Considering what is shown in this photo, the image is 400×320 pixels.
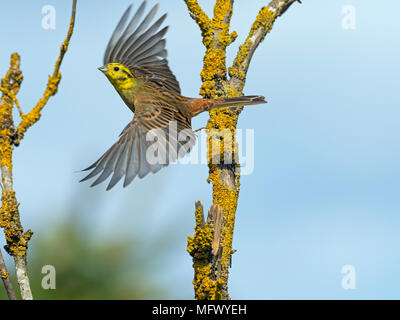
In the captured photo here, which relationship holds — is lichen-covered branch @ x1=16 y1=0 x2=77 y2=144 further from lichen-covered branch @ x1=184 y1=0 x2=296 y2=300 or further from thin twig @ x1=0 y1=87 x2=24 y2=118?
lichen-covered branch @ x1=184 y1=0 x2=296 y2=300

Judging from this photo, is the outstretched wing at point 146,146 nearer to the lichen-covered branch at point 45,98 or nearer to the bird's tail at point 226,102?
the bird's tail at point 226,102

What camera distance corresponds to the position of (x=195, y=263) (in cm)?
381

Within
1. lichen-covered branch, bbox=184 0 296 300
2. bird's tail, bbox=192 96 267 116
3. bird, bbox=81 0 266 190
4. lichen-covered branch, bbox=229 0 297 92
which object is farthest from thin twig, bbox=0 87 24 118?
lichen-covered branch, bbox=229 0 297 92

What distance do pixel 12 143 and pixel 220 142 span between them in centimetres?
161

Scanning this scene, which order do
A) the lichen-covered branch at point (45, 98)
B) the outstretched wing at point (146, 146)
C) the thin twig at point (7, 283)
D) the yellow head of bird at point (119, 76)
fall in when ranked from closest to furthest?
1. the thin twig at point (7, 283)
2. the lichen-covered branch at point (45, 98)
3. the outstretched wing at point (146, 146)
4. the yellow head of bird at point (119, 76)

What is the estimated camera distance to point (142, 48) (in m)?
5.93

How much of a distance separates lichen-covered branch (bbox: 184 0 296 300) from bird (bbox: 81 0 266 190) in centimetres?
14

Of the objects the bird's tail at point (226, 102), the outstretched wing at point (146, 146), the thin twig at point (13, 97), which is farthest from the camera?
the bird's tail at point (226, 102)

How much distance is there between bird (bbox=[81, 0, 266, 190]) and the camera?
433cm

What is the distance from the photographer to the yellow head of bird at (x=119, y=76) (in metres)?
5.66

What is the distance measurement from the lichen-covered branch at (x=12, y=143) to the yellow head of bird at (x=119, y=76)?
2.17 m

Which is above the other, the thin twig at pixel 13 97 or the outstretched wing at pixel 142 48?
the outstretched wing at pixel 142 48

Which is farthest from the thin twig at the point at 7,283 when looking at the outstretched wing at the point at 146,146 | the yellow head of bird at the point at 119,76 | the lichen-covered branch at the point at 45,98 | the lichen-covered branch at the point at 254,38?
the yellow head of bird at the point at 119,76

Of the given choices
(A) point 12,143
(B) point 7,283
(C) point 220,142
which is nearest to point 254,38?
(C) point 220,142
